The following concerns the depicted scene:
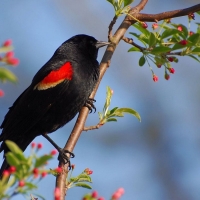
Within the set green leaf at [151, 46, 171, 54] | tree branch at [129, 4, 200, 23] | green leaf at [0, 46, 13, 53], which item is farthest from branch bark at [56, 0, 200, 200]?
green leaf at [0, 46, 13, 53]

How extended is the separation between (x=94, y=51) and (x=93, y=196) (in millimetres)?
2545

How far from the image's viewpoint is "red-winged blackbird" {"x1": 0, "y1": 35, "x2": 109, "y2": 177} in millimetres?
2947

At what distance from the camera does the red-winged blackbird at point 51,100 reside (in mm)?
2947

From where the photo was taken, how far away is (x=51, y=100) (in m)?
3.08

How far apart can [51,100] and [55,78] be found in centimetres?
16

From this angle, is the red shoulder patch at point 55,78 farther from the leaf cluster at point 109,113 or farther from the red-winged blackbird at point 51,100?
the leaf cluster at point 109,113

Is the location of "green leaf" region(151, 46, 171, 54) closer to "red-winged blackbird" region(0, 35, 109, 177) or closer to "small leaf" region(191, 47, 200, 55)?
"small leaf" region(191, 47, 200, 55)

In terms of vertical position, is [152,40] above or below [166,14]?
below

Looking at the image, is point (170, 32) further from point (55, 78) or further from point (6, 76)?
point (6, 76)

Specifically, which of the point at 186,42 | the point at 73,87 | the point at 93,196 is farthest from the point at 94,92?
the point at 93,196

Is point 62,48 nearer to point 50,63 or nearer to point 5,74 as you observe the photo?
point 50,63

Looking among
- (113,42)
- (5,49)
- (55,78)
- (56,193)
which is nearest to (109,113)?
(113,42)

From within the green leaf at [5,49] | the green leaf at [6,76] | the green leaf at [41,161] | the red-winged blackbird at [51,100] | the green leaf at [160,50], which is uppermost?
the red-winged blackbird at [51,100]

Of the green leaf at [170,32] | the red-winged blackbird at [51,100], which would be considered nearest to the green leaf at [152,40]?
the green leaf at [170,32]
